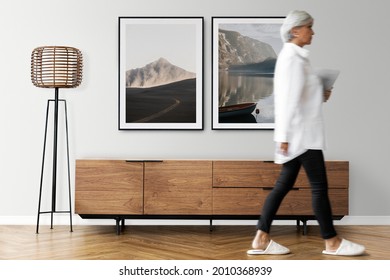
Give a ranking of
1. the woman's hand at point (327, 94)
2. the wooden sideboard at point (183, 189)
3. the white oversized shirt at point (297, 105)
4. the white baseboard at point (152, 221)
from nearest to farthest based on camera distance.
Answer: the white oversized shirt at point (297, 105) → the woman's hand at point (327, 94) → the wooden sideboard at point (183, 189) → the white baseboard at point (152, 221)

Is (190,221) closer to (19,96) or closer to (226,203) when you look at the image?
(226,203)

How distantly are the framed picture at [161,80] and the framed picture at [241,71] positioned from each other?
146 mm

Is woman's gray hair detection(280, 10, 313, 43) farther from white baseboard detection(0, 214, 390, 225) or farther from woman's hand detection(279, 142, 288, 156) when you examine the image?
white baseboard detection(0, 214, 390, 225)

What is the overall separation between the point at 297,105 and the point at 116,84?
208 centimetres

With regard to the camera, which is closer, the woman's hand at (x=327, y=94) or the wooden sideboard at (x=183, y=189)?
the woman's hand at (x=327, y=94)

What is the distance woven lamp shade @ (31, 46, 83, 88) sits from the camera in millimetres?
4445

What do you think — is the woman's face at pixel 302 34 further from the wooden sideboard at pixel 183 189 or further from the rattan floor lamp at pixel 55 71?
the rattan floor lamp at pixel 55 71

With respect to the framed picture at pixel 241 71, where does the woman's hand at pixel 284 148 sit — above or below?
below

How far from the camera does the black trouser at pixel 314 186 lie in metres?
3.30

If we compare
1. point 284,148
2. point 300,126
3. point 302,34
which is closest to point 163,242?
point 284,148

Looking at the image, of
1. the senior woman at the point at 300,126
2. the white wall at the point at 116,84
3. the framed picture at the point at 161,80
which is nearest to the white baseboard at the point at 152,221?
the white wall at the point at 116,84

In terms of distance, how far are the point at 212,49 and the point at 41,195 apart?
1906 mm

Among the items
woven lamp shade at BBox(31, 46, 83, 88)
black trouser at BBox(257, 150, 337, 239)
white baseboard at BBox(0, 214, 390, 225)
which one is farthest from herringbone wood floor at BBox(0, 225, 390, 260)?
woven lamp shade at BBox(31, 46, 83, 88)

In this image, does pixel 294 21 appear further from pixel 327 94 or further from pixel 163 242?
pixel 163 242
